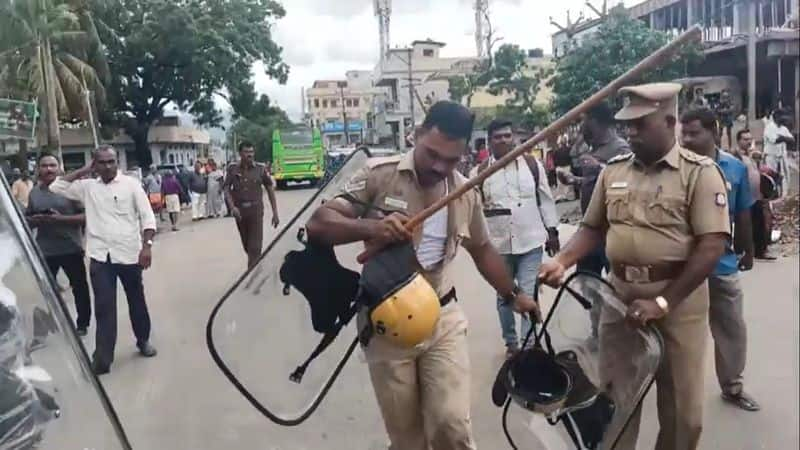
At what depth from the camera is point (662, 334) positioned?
2.92 m

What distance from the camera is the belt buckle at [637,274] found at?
2871 millimetres

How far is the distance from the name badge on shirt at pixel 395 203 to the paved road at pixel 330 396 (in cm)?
68

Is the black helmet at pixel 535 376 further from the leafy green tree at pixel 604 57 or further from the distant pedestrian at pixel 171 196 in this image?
the distant pedestrian at pixel 171 196

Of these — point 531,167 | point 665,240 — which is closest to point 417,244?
point 665,240

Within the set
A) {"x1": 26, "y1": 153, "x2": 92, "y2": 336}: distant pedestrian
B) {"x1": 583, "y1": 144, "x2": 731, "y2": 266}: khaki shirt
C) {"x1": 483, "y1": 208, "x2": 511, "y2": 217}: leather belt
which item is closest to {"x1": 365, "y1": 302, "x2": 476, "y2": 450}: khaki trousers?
{"x1": 583, "y1": 144, "x2": 731, "y2": 266}: khaki shirt

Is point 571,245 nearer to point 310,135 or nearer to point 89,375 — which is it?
point 89,375

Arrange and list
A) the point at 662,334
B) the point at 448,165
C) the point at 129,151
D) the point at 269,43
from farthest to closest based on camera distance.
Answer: the point at 129,151
the point at 269,43
the point at 662,334
the point at 448,165

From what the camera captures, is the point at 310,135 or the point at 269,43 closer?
the point at 310,135

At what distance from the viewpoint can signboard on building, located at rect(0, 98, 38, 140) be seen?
9797mm

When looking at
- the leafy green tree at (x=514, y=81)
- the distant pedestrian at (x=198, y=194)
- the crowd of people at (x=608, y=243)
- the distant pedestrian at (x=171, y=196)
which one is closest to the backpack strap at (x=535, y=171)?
the crowd of people at (x=608, y=243)

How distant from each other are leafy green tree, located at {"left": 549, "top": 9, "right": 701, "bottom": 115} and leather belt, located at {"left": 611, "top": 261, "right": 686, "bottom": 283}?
941cm

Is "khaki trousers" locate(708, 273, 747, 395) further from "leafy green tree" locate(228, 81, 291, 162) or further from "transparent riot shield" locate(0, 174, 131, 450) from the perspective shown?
"leafy green tree" locate(228, 81, 291, 162)

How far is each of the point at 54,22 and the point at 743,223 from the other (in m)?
18.0

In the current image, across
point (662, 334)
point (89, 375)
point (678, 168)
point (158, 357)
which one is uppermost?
point (678, 168)
